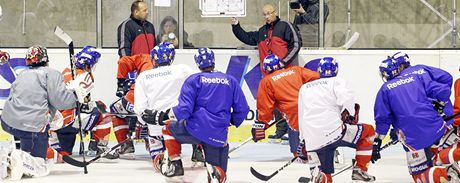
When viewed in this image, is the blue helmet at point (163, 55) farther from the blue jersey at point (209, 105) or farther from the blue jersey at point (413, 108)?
the blue jersey at point (413, 108)

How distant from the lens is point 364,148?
8.49 meters

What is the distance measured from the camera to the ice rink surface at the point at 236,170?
893cm

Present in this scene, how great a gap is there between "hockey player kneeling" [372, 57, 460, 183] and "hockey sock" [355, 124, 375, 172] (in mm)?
259

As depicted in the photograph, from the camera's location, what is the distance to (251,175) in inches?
365

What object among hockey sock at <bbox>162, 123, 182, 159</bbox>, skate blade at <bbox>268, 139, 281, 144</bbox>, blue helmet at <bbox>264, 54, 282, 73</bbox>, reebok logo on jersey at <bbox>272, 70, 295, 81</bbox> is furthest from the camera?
skate blade at <bbox>268, 139, 281, 144</bbox>

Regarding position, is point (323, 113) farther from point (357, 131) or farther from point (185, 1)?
point (185, 1)

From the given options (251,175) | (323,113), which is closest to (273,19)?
(251,175)

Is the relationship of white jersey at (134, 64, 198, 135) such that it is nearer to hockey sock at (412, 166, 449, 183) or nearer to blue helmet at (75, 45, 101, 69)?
blue helmet at (75, 45, 101, 69)

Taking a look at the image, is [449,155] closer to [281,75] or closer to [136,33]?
[281,75]

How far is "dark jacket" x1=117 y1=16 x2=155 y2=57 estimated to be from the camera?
1140 cm

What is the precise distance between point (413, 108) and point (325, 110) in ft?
2.07

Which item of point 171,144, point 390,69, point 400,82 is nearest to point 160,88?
point 171,144

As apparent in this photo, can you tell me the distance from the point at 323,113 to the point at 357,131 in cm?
35

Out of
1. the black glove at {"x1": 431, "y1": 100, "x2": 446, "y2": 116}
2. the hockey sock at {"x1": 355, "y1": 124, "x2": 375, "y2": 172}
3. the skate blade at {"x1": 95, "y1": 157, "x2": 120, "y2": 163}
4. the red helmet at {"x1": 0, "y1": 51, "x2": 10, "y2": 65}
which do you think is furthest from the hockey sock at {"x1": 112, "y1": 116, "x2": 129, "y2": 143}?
the black glove at {"x1": 431, "y1": 100, "x2": 446, "y2": 116}
